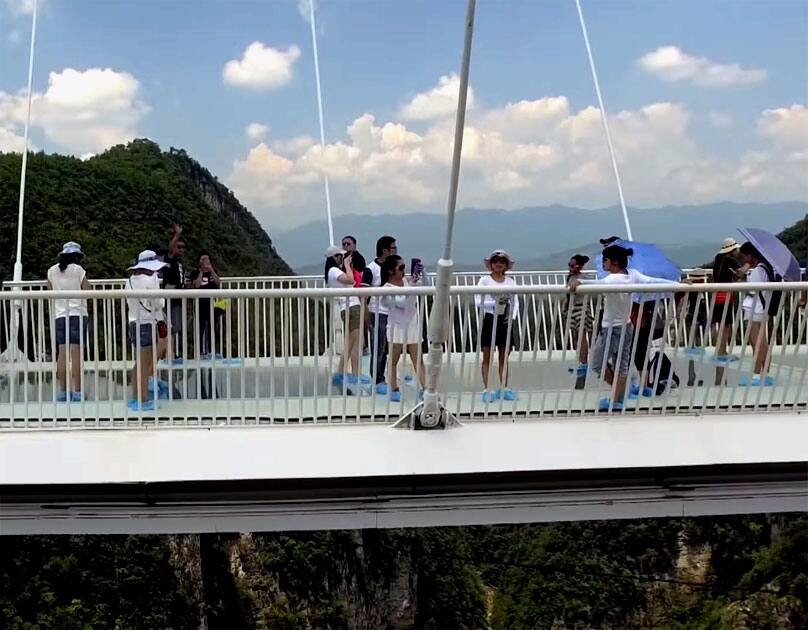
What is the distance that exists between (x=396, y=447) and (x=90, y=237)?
97.8ft

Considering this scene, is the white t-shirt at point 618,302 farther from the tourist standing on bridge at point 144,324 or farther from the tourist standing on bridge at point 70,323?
the tourist standing on bridge at point 70,323

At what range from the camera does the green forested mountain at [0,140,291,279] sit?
30.2m

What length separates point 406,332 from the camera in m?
5.58

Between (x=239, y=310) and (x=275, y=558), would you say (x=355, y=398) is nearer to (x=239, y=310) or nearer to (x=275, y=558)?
(x=239, y=310)

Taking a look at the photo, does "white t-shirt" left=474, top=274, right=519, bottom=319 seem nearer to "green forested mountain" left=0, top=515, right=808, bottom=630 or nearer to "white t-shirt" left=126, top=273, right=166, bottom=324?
"white t-shirt" left=126, top=273, right=166, bottom=324

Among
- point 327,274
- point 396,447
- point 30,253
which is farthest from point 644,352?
point 30,253

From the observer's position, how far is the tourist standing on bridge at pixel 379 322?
539 centimetres

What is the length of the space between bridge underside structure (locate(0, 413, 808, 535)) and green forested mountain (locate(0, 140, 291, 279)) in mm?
24423

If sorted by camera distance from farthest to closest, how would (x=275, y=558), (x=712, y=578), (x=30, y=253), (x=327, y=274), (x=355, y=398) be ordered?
(x=30, y=253) → (x=712, y=578) → (x=275, y=558) → (x=327, y=274) → (x=355, y=398)

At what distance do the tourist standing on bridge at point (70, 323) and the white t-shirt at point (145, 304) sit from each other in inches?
15.9

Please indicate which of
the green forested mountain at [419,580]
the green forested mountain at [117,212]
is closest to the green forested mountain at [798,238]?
the green forested mountain at [419,580]

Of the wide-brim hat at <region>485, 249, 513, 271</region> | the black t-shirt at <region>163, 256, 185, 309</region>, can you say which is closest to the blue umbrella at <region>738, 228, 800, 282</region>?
the wide-brim hat at <region>485, 249, 513, 271</region>

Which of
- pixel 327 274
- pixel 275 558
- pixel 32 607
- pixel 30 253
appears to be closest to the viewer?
pixel 327 274

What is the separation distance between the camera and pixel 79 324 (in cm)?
579
